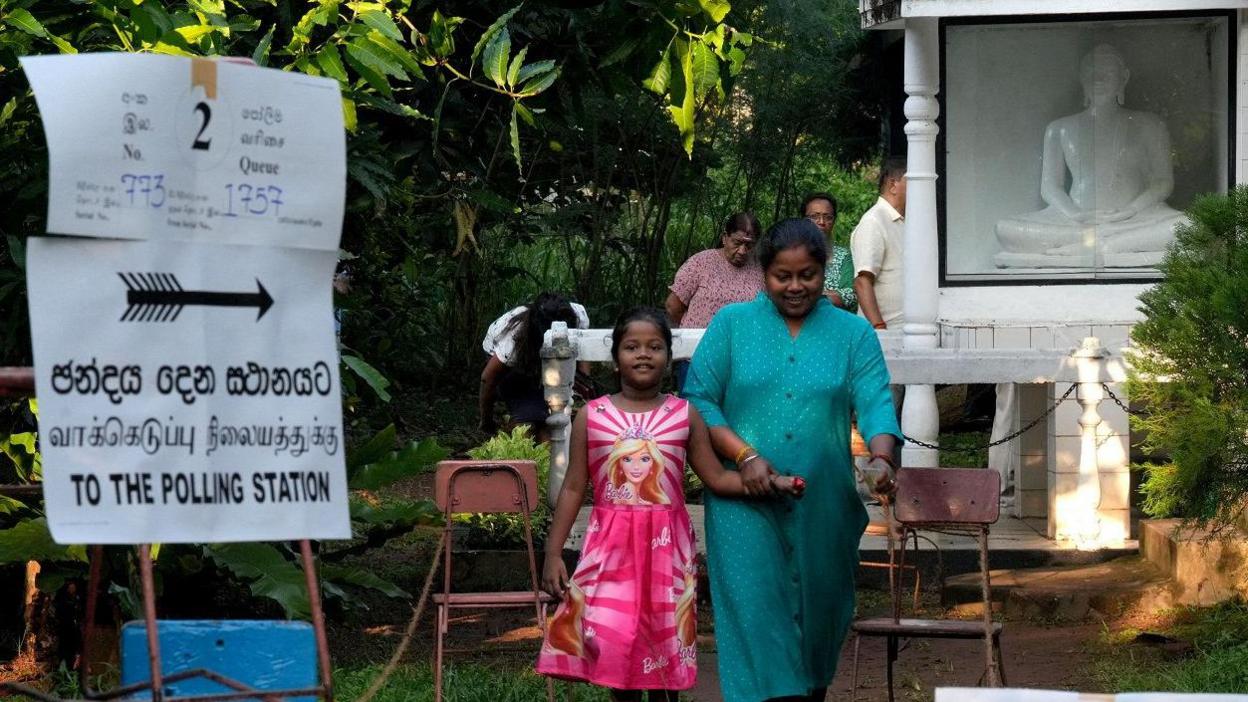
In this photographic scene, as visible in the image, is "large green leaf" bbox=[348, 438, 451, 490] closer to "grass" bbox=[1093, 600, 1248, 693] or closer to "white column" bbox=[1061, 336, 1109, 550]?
"grass" bbox=[1093, 600, 1248, 693]

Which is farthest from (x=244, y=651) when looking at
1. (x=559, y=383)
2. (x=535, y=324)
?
(x=535, y=324)

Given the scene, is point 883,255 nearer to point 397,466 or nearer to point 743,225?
point 743,225

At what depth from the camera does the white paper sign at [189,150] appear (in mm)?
3408

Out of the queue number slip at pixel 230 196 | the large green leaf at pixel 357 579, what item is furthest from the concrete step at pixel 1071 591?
the queue number slip at pixel 230 196

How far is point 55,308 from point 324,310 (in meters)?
0.56

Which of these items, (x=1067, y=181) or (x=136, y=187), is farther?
(x=1067, y=181)

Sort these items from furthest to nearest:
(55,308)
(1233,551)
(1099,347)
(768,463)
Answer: (1099,347) < (1233,551) < (768,463) < (55,308)

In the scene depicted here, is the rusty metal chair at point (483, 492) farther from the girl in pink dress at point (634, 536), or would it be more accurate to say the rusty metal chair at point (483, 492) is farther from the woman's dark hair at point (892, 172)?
the woman's dark hair at point (892, 172)

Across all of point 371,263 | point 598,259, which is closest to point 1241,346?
point 371,263

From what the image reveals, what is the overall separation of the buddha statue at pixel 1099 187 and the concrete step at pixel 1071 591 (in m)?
2.17

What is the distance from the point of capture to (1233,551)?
24.8 ft

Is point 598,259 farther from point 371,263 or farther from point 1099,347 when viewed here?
point 1099,347

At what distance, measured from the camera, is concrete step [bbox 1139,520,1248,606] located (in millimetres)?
7543

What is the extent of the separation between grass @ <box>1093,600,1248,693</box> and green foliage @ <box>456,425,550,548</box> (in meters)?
2.97
